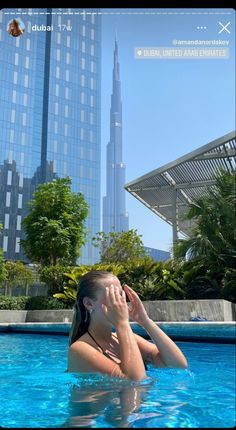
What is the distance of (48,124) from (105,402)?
240ft

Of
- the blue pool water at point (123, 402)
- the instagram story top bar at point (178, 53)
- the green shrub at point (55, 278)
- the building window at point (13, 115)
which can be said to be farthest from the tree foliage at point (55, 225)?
the building window at point (13, 115)

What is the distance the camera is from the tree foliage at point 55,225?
17.0 meters

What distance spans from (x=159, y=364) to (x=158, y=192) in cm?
2310

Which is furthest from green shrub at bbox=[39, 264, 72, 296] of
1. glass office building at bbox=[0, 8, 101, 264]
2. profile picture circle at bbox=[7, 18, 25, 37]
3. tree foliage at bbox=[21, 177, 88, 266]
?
glass office building at bbox=[0, 8, 101, 264]

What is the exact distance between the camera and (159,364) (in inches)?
92.0

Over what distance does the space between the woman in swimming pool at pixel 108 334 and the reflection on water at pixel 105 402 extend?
11cm

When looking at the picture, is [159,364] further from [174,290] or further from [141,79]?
[174,290]

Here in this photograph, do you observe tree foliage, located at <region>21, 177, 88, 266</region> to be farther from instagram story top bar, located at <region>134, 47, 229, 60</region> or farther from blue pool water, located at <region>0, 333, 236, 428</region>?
instagram story top bar, located at <region>134, 47, 229, 60</region>

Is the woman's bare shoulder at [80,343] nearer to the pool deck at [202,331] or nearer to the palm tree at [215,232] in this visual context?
the pool deck at [202,331]

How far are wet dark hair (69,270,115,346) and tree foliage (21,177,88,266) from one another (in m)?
14.8

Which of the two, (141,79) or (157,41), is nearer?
(157,41)

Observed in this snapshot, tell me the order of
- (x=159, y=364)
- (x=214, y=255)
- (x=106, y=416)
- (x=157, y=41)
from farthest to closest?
(x=214, y=255), (x=157, y=41), (x=159, y=364), (x=106, y=416)

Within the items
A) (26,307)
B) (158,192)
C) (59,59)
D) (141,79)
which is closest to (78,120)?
A: (59,59)

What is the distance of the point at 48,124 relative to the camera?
72.4 m
